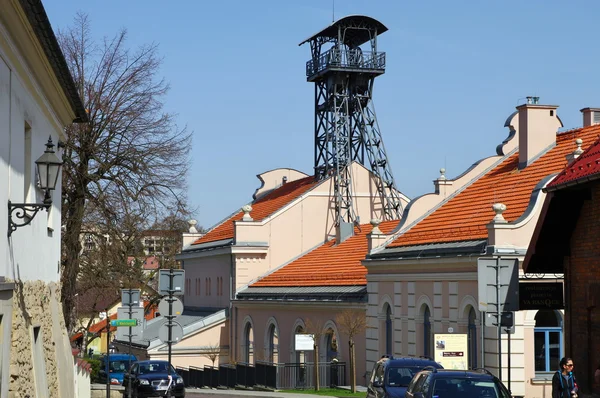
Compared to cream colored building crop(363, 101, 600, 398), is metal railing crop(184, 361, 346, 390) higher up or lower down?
lower down

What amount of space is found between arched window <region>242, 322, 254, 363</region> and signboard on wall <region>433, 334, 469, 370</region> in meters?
28.2

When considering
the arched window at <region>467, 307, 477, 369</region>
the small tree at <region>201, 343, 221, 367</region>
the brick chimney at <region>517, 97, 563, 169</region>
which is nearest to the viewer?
the arched window at <region>467, 307, 477, 369</region>

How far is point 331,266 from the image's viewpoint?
54.2 m

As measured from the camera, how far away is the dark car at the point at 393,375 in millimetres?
24719

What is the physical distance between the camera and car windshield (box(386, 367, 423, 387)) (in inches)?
982

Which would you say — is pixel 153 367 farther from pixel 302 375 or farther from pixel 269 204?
pixel 269 204

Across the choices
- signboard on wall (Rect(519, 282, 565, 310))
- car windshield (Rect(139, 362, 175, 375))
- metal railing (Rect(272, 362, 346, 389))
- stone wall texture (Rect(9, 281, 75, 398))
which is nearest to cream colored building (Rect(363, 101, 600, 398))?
metal railing (Rect(272, 362, 346, 389))

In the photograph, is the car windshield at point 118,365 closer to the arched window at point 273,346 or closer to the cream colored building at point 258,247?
the arched window at point 273,346

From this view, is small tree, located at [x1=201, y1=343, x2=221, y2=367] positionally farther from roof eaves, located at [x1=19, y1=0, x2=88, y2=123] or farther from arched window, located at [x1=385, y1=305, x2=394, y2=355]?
roof eaves, located at [x1=19, y1=0, x2=88, y2=123]

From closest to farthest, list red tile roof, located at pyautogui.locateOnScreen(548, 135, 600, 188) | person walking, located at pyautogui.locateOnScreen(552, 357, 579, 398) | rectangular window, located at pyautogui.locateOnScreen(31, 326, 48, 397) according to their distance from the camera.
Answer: rectangular window, located at pyautogui.locateOnScreen(31, 326, 48, 397)
red tile roof, located at pyautogui.locateOnScreen(548, 135, 600, 188)
person walking, located at pyautogui.locateOnScreen(552, 357, 579, 398)

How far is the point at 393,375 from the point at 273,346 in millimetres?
31328

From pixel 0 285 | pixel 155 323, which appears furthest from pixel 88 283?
pixel 0 285

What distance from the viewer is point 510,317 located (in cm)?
2131

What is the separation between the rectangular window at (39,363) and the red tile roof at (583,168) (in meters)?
8.96
